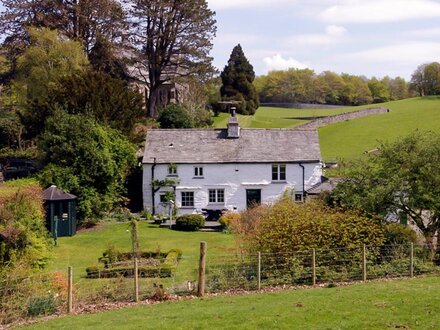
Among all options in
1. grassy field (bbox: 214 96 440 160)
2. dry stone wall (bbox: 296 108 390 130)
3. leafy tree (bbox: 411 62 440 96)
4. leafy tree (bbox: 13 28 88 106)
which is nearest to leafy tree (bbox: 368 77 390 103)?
leafy tree (bbox: 411 62 440 96)

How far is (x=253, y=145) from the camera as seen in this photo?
4494 cm

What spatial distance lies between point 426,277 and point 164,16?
4473 cm

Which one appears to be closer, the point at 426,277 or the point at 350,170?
the point at 426,277

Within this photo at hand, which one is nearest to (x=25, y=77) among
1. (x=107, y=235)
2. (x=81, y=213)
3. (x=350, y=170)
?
(x=81, y=213)

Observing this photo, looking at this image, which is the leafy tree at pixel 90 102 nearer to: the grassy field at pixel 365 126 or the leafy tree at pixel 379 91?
the grassy field at pixel 365 126

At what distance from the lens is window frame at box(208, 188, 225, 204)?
44.0 metres

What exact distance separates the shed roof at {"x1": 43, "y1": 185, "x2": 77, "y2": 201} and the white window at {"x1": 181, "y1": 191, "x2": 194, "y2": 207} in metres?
10.1

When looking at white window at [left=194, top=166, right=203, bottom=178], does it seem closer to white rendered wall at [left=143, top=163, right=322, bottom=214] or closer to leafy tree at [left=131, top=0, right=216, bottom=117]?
white rendered wall at [left=143, top=163, right=322, bottom=214]

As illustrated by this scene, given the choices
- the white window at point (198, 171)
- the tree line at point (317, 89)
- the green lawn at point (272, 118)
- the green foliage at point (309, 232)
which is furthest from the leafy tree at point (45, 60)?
the tree line at point (317, 89)

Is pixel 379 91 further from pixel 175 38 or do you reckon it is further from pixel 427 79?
pixel 175 38

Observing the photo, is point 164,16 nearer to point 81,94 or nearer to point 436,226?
point 81,94

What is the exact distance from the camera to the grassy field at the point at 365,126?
6125 centimetres

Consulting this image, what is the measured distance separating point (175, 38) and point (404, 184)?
40.8 meters

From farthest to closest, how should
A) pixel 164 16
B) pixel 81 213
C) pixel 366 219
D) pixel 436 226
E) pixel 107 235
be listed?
1. pixel 164 16
2. pixel 81 213
3. pixel 107 235
4. pixel 436 226
5. pixel 366 219
